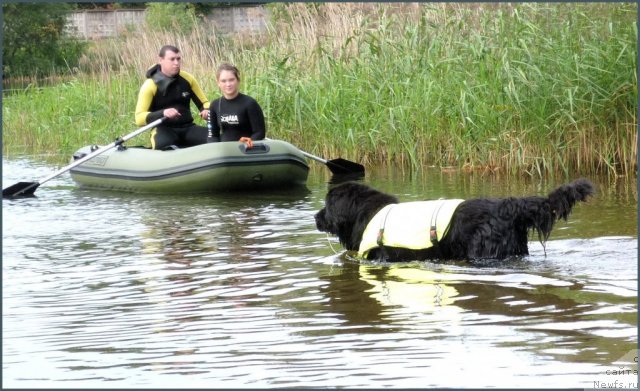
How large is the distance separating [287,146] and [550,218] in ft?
17.6

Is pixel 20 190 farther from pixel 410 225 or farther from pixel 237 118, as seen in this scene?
pixel 410 225

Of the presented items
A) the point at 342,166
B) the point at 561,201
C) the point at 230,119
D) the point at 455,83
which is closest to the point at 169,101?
the point at 230,119

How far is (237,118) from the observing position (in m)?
11.6

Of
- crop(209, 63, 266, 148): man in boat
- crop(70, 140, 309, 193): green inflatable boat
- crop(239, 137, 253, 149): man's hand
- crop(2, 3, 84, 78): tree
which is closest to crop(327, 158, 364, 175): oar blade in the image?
crop(70, 140, 309, 193): green inflatable boat

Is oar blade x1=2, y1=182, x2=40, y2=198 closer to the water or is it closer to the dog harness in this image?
the water

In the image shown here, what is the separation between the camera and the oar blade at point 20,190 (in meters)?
11.4

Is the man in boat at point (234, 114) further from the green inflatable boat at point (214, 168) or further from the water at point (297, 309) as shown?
the water at point (297, 309)

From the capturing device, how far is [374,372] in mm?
4488

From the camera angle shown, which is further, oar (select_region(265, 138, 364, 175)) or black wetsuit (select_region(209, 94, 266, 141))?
oar (select_region(265, 138, 364, 175))

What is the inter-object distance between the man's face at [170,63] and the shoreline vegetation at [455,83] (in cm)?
137

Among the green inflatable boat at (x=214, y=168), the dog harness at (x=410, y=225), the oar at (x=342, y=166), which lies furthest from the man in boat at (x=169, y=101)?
the dog harness at (x=410, y=225)

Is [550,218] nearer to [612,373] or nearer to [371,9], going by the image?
[612,373]

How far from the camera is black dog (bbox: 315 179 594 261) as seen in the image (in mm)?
6496

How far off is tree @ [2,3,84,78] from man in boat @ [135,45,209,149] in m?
20.5
